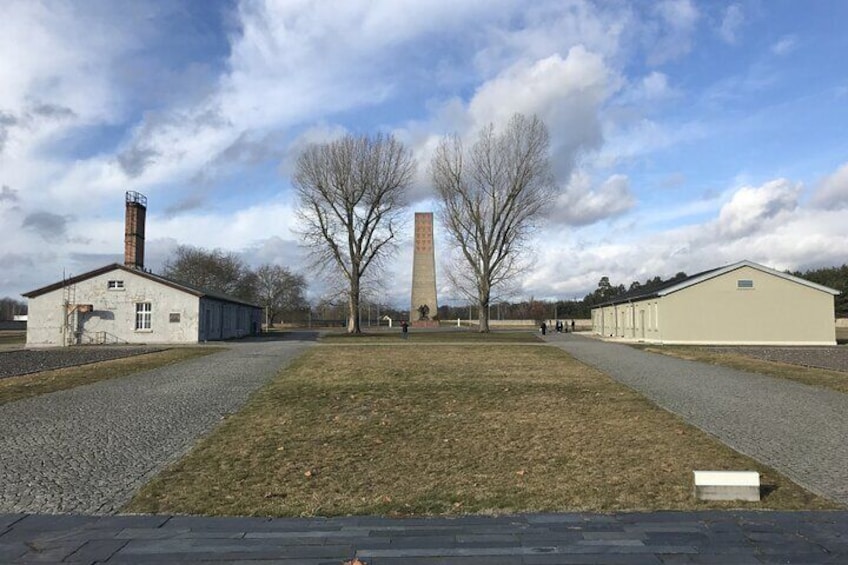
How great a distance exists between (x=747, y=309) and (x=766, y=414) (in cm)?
2852

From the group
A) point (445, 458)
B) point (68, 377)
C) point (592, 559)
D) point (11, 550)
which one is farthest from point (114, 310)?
point (592, 559)

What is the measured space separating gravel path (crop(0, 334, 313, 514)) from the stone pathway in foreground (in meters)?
0.83

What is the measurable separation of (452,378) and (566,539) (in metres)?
11.2

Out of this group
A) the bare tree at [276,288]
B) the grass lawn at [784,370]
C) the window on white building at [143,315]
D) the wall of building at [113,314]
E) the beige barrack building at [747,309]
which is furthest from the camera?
the bare tree at [276,288]

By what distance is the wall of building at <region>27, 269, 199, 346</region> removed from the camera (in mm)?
36625

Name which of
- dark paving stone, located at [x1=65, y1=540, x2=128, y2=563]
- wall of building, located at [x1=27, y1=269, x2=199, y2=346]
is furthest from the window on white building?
dark paving stone, located at [x1=65, y1=540, x2=128, y2=563]

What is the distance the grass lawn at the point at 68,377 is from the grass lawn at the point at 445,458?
15.5 feet

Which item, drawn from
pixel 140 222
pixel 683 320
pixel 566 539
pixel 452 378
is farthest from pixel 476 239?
pixel 566 539

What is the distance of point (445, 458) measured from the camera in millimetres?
7430

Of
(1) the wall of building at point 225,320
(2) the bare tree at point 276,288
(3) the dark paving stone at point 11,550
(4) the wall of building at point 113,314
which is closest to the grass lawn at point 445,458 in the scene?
(3) the dark paving stone at point 11,550

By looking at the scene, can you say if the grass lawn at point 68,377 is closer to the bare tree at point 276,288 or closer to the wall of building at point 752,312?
the wall of building at point 752,312

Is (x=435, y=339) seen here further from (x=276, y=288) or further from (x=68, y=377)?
(x=276, y=288)

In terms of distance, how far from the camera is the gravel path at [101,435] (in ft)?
20.0

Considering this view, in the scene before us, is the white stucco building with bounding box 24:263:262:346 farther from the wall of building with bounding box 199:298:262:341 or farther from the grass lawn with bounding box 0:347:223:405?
the grass lawn with bounding box 0:347:223:405
